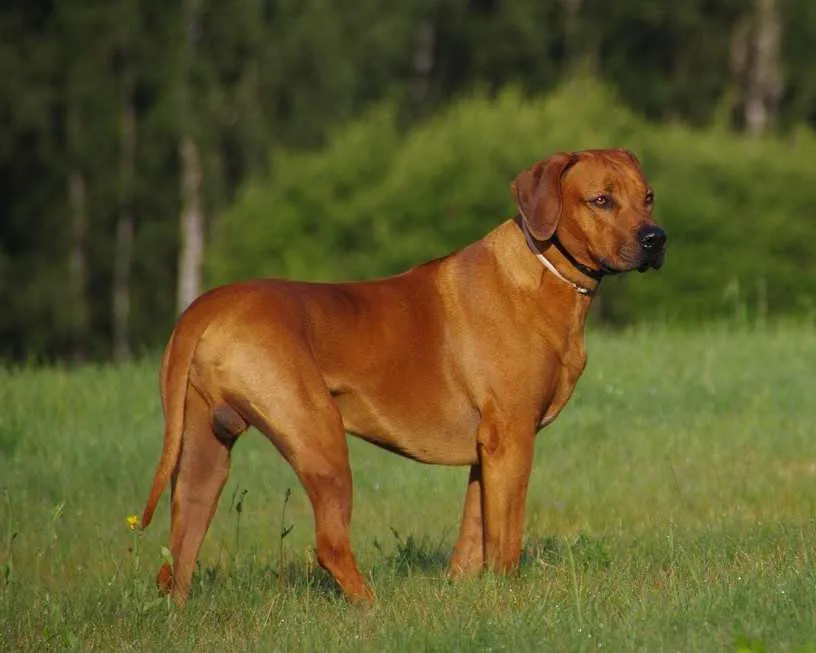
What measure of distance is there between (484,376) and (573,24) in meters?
37.5

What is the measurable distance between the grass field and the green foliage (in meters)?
4.94

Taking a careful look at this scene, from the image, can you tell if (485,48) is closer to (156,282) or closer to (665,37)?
(665,37)

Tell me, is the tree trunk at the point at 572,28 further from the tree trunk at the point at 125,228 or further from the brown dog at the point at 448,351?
the brown dog at the point at 448,351

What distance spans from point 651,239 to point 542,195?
0.50 metres

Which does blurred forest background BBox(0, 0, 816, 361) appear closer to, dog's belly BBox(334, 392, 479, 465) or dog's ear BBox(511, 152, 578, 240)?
dog's ear BBox(511, 152, 578, 240)

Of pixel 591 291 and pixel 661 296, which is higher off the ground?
pixel 591 291

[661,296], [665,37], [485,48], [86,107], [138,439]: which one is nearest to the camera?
[138,439]

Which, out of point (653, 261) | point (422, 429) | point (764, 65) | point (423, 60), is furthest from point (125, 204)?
point (653, 261)

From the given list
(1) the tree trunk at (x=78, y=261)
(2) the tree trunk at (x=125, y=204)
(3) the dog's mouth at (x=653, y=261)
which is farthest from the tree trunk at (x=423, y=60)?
(3) the dog's mouth at (x=653, y=261)

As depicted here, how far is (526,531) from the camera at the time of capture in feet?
33.8

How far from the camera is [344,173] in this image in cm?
2400

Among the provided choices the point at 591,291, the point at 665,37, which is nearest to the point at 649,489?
the point at 591,291

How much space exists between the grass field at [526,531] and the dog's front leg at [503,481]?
6.4 inches

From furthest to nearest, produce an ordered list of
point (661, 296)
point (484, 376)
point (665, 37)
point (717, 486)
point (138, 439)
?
point (665, 37) → point (661, 296) → point (138, 439) → point (717, 486) → point (484, 376)
